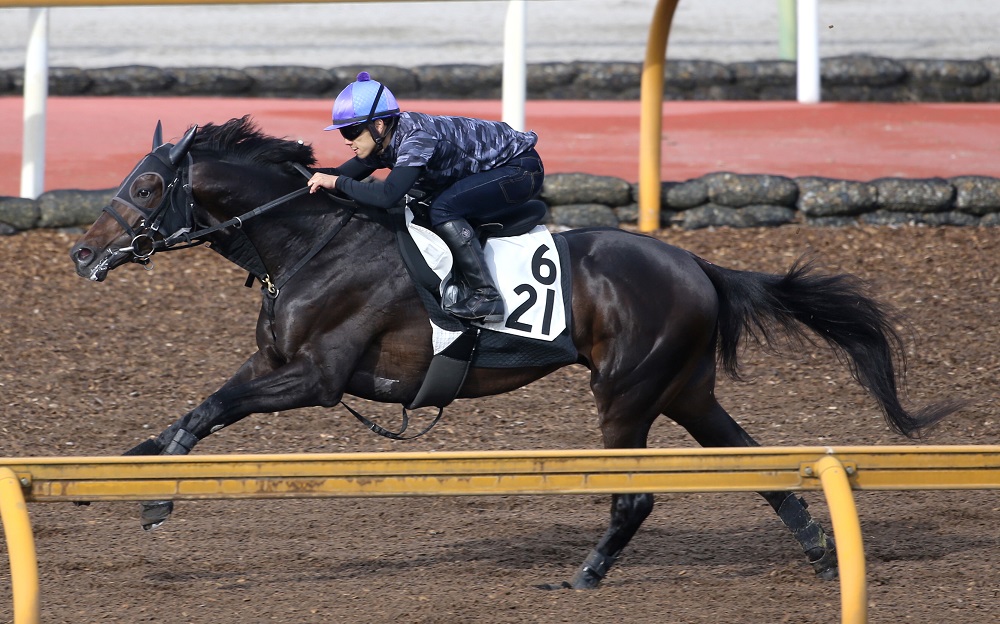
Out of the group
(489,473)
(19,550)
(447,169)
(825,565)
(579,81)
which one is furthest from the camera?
(579,81)

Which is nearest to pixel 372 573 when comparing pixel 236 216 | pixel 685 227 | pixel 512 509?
pixel 512 509

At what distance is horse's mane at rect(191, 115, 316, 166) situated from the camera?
17.3 feet

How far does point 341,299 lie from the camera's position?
5.13 m

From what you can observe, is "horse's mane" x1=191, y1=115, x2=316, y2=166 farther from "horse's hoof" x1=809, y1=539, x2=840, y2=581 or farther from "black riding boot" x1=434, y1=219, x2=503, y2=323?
"horse's hoof" x1=809, y1=539, x2=840, y2=581

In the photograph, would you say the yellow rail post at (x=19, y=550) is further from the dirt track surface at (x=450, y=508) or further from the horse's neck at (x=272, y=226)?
the horse's neck at (x=272, y=226)

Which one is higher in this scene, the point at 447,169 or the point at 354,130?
the point at 354,130

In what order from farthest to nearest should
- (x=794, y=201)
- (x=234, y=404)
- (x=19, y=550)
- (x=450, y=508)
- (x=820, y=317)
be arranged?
(x=794, y=201), (x=450, y=508), (x=820, y=317), (x=234, y=404), (x=19, y=550)

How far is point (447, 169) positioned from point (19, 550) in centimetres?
239

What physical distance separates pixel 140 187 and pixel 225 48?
43.7 ft

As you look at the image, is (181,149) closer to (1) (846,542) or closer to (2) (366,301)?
(2) (366,301)

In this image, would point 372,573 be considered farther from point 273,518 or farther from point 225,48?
point 225,48

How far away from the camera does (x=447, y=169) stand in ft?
16.8

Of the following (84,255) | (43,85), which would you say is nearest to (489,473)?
(84,255)

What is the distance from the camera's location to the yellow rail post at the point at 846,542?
3.44m
